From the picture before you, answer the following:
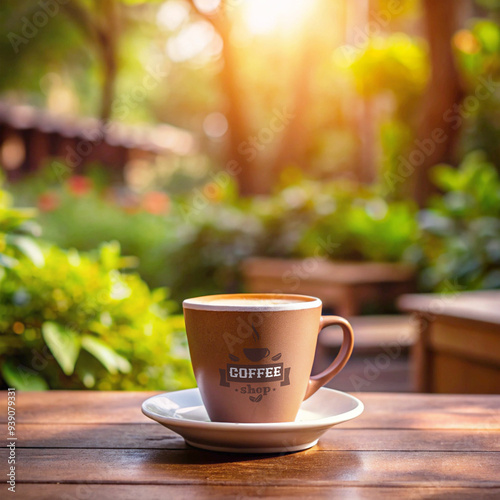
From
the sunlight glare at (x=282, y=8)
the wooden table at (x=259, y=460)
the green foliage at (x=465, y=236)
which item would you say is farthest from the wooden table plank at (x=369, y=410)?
the sunlight glare at (x=282, y=8)

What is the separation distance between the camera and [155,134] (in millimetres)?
20469

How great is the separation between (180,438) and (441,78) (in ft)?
20.3

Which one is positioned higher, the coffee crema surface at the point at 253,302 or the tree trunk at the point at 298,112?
the tree trunk at the point at 298,112

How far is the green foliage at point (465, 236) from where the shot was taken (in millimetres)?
4267

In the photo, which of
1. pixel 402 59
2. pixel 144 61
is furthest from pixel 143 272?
pixel 144 61

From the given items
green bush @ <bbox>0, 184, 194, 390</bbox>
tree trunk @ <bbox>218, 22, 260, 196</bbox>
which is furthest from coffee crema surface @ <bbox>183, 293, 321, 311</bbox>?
tree trunk @ <bbox>218, 22, 260, 196</bbox>

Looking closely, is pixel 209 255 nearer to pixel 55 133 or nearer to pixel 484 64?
pixel 484 64

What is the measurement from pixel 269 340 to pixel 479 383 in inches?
73.4

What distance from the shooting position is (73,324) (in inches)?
65.9

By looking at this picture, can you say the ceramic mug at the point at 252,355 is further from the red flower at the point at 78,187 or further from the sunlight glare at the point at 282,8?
the sunlight glare at the point at 282,8

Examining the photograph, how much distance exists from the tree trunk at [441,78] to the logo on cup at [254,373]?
20.2 ft

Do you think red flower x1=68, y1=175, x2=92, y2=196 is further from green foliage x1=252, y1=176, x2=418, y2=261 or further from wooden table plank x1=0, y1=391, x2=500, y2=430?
wooden table plank x1=0, y1=391, x2=500, y2=430

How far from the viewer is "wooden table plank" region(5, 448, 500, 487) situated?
74cm

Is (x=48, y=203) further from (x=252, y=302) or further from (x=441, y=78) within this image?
(x=252, y=302)
